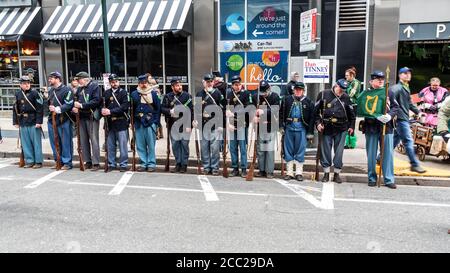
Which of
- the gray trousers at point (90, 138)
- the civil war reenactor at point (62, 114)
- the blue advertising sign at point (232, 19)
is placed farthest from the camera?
the blue advertising sign at point (232, 19)

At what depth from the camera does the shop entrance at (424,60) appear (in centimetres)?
1370

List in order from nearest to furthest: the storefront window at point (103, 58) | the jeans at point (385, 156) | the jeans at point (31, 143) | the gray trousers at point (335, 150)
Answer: the jeans at point (385, 156), the gray trousers at point (335, 150), the jeans at point (31, 143), the storefront window at point (103, 58)

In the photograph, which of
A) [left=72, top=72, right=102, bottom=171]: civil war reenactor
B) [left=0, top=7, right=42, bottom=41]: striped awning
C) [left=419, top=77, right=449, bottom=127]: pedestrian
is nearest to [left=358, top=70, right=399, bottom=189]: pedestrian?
[left=419, top=77, right=449, bottom=127]: pedestrian

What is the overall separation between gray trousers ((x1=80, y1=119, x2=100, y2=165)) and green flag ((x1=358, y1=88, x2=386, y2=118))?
5.16 metres

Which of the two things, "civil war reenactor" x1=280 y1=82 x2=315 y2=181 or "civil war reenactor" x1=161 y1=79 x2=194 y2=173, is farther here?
"civil war reenactor" x1=161 y1=79 x2=194 y2=173

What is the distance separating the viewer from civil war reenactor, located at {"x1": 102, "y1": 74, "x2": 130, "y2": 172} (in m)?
8.28

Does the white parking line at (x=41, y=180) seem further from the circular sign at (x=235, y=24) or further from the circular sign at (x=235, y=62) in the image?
the circular sign at (x=235, y=24)

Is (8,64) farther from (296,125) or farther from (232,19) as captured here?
(296,125)

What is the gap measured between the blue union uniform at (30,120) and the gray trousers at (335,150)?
5786mm

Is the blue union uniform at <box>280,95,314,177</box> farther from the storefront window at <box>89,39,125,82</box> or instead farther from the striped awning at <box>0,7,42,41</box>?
the striped awning at <box>0,7,42,41</box>

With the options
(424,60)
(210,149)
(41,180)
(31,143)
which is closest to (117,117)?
(41,180)

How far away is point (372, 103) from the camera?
7.19 m

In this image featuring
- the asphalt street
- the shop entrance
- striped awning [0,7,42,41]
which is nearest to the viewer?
the asphalt street

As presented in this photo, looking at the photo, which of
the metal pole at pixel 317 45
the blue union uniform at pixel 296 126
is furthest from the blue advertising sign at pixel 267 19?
the blue union uniform at pixel 296 126
